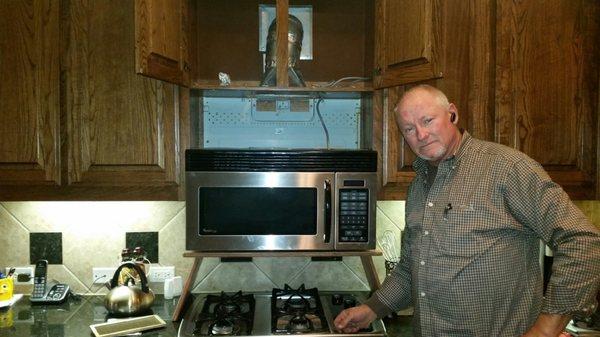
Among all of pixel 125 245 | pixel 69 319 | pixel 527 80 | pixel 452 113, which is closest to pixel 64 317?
pixel 69 319

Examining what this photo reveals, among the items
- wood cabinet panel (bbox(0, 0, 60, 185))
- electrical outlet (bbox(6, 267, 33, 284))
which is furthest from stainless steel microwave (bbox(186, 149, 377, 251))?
electrical outlet (bbox(6, 267, 33, 284))

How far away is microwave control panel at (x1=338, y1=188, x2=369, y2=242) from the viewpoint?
1656mm

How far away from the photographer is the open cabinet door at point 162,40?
1.40 meters

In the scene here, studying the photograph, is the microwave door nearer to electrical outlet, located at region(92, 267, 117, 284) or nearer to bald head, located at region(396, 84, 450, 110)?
bald head, located at region(396, 84, 450, 110)

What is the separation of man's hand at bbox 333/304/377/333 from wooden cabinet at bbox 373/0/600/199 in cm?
47

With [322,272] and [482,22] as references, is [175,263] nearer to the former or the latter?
[322,272]

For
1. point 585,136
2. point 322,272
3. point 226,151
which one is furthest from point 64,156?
point 585,136

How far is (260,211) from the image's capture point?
5.52ft

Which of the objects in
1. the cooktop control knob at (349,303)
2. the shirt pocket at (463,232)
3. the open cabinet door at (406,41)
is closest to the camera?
the shirt pocket at (463,232)

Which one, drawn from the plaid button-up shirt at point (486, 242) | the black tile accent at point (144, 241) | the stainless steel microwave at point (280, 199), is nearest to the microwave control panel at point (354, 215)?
the stainless steel microwave at point (280, 199)

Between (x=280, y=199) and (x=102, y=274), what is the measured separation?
93 cm

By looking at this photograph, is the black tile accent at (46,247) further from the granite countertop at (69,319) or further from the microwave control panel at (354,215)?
the microwave control panel at (354,215)

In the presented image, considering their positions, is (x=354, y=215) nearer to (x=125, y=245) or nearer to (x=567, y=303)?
(x=567, y=303)

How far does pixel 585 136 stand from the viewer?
1704 millimetres
